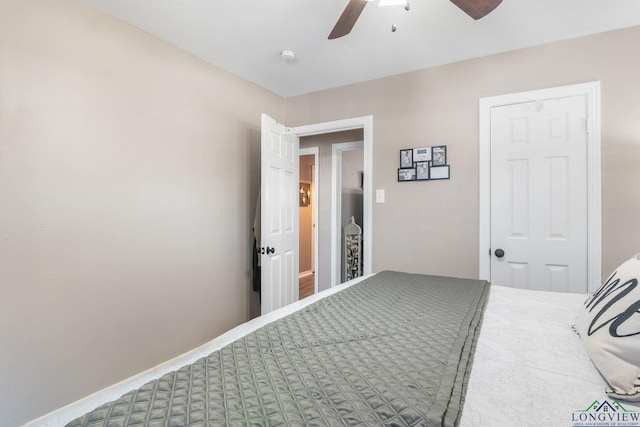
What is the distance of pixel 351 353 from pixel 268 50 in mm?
2309

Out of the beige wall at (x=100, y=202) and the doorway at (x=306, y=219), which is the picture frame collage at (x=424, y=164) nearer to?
the beige wall at (x=100, y=202)

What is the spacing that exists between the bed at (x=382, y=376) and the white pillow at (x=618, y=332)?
0.12 ft

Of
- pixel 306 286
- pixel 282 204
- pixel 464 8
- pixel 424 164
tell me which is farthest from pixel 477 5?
pixel 306 286

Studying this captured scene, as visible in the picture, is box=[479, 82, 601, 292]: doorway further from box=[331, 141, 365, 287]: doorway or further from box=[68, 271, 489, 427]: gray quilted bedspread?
box=[331, 141, 365, 287]: doorway

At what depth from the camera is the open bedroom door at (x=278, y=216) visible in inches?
106

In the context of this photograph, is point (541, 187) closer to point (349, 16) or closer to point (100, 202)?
point (349, 16)

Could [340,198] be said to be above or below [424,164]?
below

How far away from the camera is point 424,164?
262 cm

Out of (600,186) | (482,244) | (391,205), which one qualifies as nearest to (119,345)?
(391,205)

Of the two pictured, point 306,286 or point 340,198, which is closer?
point 340,198

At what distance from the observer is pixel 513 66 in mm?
2332

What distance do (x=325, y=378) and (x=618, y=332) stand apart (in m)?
0.77

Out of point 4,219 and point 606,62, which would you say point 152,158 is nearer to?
point 4,219

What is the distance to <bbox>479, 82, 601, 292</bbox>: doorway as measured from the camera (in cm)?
210
